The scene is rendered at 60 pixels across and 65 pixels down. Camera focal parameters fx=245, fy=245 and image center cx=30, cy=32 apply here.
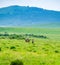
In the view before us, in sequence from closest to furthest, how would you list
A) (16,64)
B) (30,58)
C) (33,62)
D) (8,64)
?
(16,64)
(8,64)
(33,62)
(30,58)

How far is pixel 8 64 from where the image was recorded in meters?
23.4

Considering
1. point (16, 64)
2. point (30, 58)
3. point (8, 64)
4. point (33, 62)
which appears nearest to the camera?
point (16, 64)

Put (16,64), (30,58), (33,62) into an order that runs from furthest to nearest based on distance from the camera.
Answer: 1. (30,58)
2. (33,62)
3. (16,64)

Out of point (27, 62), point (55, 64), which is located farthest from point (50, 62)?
point (27, 62)

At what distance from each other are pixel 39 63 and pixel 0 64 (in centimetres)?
396

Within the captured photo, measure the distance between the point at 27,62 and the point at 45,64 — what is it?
1.87 m

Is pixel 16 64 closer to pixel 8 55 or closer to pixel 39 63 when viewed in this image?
pixel 39 63

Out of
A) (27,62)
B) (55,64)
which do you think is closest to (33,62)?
(27,62)

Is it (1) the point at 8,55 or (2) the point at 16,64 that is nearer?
(2) the point at 16,64

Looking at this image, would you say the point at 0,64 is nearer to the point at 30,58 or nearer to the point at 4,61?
the point at 4,61

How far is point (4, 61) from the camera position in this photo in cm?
2464

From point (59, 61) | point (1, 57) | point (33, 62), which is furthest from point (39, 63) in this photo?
point (1, 57)

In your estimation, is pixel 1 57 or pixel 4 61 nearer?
pixel 4 61

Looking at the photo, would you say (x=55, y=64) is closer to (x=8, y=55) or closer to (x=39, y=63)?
(x=39, y=63)
